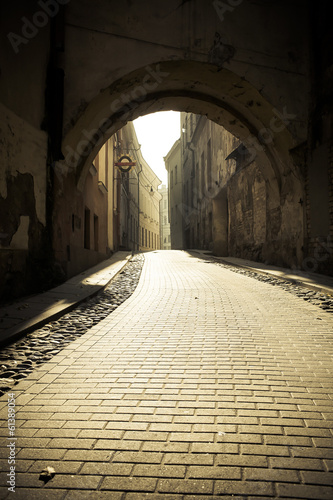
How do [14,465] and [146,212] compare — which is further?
[146,212]

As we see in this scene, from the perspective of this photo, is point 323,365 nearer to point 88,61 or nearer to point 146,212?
point 88,61

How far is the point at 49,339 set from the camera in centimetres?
369

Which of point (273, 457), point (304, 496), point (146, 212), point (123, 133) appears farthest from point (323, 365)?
point (146, 212)

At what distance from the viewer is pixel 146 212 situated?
39.5 meters

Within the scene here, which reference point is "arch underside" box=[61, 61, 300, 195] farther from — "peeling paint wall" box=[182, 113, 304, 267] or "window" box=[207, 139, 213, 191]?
"window" box=[207, 139, 213, 191]

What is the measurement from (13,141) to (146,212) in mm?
33807

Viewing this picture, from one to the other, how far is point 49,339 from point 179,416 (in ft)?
6.85

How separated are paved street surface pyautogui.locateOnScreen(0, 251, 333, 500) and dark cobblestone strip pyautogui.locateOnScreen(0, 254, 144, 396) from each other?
0.15 metres

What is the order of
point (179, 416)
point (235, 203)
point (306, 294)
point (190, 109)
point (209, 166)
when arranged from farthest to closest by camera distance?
point (209, 166), point (235, 203), point (190, 109), point (306, 294), point (179, 416)

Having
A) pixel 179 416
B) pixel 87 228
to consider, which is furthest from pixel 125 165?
pixel 179 416

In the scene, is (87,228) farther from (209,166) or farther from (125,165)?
(209,166)

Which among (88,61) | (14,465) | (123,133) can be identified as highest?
(123,133)

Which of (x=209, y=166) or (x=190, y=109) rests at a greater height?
(x=209, y=166)

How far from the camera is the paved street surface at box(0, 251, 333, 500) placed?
1.47 m
